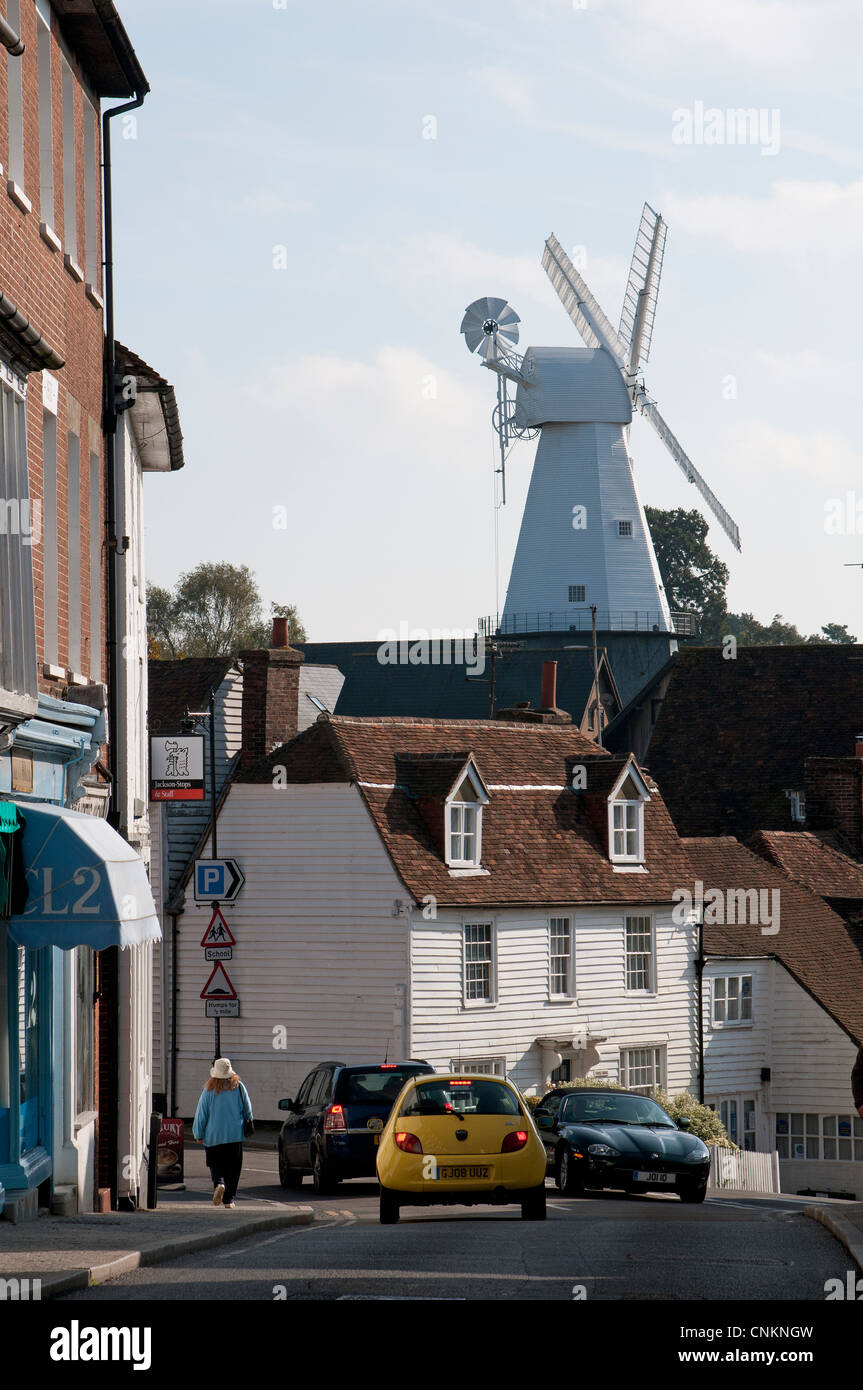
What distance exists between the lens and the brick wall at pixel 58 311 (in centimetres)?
1627

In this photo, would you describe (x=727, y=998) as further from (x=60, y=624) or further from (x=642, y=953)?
(x=60, y=624)

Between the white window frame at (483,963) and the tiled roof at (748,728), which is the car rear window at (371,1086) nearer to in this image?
the white window frame at (483,963)

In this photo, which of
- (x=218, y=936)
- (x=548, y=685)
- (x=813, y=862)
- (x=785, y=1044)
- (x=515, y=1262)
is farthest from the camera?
(x=548, y=685)

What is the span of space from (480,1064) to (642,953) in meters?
5.66

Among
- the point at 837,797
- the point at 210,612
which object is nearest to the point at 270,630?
the point at 210,612

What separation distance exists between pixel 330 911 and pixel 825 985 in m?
13.3

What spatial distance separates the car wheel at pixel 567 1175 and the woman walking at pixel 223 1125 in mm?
5283

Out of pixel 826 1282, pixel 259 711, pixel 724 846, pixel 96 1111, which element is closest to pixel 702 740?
pixel 724 846

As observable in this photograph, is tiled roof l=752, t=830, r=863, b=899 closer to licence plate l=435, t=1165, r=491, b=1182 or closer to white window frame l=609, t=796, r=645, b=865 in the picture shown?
white window frame l=609, t=796, r=645, b=865

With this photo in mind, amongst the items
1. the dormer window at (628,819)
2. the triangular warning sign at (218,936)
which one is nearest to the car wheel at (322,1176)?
the triangular warning sign at (218,936)

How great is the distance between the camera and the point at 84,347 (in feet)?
65.0

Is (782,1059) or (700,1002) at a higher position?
(700,1002)

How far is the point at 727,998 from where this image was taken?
45500 mm

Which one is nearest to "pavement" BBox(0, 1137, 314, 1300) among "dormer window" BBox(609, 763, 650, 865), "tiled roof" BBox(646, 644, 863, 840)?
"dormer window" BBox(609, 763, 650, 865)
